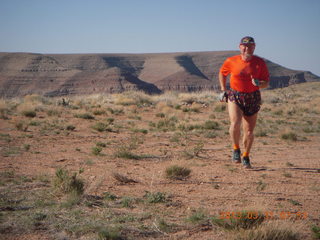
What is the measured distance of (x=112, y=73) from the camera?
287 feet

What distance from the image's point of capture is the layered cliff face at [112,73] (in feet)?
262

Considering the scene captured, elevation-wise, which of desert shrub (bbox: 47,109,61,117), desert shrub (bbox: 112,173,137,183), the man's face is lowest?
desert shrub (bbox: 47,109,61,117)

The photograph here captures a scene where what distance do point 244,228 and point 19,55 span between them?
3686 inches

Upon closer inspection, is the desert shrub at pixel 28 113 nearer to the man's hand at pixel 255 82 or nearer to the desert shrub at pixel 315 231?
the man's hand at pixel 255 82

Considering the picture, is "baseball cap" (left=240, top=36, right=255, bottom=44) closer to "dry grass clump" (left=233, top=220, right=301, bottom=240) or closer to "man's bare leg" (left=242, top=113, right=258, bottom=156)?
"man's bare leg" (left=242, top=113, right=258, bottom=156)

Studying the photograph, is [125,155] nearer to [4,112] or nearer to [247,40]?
[247,40]

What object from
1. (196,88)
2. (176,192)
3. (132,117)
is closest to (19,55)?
(196,88)

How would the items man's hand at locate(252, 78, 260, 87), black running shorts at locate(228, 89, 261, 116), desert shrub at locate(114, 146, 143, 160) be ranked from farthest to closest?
1. desert shrub at locate(114, 146, 143, 160)
2. black running shorts at locate(228, 89, 261, 116)
3. man's hand at locate(252, 78, 260, 87)

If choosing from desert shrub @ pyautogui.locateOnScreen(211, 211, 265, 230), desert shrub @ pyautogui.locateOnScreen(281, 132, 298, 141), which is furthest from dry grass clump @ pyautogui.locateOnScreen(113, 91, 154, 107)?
desert shrub @ pyautogui.locateOnScreen(211, 211, 265, 230)
